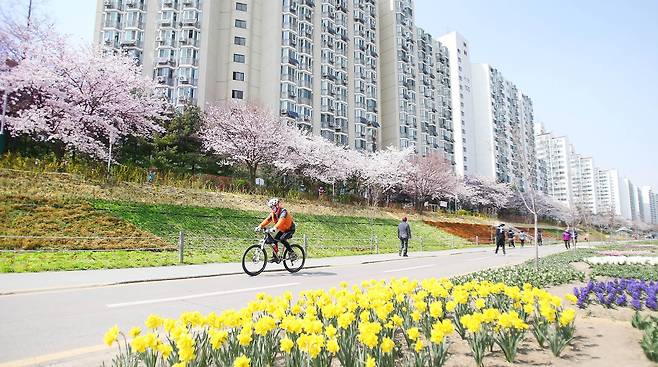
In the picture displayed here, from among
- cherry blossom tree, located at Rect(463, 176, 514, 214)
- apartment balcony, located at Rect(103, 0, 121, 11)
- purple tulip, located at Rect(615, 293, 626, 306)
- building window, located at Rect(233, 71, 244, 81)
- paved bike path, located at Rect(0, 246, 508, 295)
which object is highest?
apartment balcony, located at Rect(103, 0, 121, 11)

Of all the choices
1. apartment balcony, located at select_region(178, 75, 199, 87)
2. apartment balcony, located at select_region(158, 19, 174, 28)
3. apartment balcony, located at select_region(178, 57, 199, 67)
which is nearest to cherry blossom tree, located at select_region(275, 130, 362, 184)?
apartment balcony, located at select_region(178, 75, 199, 87)

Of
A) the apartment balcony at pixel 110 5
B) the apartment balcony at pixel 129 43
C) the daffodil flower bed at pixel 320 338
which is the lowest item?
the daffodil flower bed at pixel 320 338

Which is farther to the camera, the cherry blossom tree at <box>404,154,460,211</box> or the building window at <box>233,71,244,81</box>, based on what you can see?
the building window at <box>233,71,244,81</box>

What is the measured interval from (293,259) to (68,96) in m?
20.5

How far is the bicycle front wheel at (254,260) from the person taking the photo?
32.1 ft

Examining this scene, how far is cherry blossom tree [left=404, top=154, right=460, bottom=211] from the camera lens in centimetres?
5128

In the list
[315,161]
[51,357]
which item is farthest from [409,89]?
[51,357]

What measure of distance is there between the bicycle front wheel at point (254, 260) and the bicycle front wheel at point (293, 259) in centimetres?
77

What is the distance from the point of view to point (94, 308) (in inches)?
224

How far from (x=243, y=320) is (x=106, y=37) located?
59859 mm

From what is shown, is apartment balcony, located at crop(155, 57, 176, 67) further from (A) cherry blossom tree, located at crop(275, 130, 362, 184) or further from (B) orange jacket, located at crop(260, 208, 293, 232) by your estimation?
(B) orange jacket, located at crop(260, 208, 293, 232)

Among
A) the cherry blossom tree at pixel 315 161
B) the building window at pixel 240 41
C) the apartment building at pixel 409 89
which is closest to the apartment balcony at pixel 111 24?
the building window at pixel 240 41

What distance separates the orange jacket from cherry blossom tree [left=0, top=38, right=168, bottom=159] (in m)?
17.3

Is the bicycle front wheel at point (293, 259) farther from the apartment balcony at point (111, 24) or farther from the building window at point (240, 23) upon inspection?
the apartment balcony at point (111, 24)
